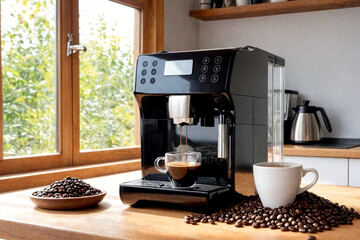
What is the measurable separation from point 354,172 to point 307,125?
1.47 ft

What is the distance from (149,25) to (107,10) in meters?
0.39

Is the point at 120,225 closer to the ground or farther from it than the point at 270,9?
closer to the ground

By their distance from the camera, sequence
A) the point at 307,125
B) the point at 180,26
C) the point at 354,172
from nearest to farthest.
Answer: the point at 354,172, the point at 307,125, the point at 180,26

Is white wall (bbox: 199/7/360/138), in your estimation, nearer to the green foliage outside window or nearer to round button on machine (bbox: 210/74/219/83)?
the green foliage outside window

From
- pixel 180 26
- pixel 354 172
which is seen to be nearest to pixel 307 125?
pixel 354 172

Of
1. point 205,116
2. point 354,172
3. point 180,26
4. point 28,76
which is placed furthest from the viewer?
point 180,26

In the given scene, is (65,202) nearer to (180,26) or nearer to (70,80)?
(70,80)

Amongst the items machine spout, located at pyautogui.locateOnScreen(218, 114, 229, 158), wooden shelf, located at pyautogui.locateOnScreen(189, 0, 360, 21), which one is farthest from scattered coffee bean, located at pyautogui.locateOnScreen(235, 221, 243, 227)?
wooden shelf, located at pyautogui.locateOnScreen(189, 0, 360, 21)

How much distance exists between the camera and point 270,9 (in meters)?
2.78

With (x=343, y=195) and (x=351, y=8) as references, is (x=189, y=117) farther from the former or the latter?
(x=351, y=8)

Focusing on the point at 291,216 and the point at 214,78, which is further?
the point at 214,78

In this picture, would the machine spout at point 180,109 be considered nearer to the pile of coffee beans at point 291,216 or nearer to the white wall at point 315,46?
the pile of coffee beans at point 291,216

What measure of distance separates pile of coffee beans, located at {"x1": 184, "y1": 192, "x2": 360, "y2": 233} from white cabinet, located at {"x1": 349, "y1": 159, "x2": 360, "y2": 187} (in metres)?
1.30

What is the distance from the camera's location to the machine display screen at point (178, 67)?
1.11 metres
